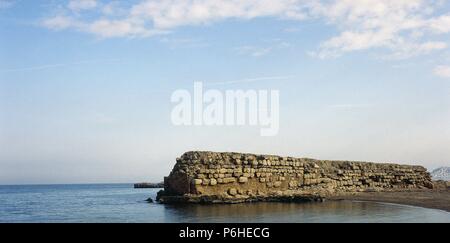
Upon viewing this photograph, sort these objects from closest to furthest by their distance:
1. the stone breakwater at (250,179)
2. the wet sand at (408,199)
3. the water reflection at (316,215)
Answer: the water reflection at (316,215) < the wet sand at (408,199) < the stone breakwater at (250,179)

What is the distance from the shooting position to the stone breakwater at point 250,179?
2062cm

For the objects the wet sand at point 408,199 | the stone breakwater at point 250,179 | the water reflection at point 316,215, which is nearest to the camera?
the water reflection at point 316,215

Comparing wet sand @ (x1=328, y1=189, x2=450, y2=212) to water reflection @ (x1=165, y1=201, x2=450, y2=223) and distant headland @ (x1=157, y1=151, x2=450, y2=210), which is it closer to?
distant headland @ (x1=157, y1=151, x2=450, y2=210)

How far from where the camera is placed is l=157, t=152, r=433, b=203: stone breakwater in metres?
20.6

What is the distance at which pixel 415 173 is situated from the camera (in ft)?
97.6

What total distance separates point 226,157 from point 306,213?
21.5ft

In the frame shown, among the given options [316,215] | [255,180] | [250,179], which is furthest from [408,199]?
[316,215]

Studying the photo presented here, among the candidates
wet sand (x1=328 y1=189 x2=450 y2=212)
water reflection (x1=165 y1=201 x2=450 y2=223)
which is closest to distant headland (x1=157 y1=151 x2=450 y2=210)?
wet sand (x1=328 y1=189 x2=450 y2=212)

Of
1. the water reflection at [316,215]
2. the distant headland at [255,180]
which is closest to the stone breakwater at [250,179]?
the distant headland at [255,180]

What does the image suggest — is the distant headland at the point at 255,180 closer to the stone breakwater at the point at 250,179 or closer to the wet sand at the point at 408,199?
the stone breakwater at the point at 250,179
